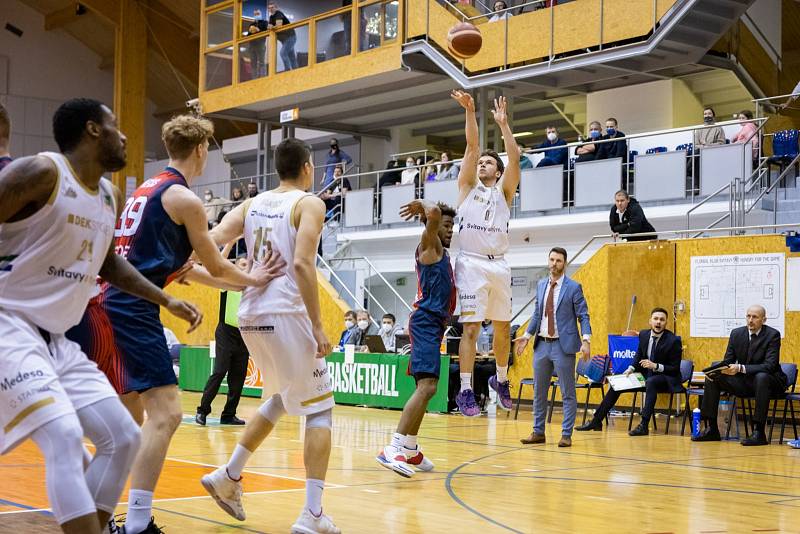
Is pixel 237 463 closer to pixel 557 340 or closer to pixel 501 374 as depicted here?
pixel 501 374

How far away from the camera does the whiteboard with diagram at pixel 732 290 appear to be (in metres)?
13.7

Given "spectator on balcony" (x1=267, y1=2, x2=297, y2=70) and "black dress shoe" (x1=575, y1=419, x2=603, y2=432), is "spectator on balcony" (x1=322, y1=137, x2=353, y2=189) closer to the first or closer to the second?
"spectator on balcony" (x1=267, y1=2, x2=297, y2=70)

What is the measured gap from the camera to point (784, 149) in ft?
51.4

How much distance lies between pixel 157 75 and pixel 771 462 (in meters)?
28.2

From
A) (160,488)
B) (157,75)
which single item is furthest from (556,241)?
(157,75)

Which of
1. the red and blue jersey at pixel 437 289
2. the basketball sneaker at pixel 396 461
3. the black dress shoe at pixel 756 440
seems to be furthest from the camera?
the black dress shoe at pixel 756 440

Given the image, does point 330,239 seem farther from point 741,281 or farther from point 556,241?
point 741,281

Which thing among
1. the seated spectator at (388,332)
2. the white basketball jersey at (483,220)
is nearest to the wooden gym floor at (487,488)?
the white basketball jersey at (483,220)

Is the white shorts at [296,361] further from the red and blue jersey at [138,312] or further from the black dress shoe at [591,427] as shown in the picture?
the black dress shoe at [591,427]

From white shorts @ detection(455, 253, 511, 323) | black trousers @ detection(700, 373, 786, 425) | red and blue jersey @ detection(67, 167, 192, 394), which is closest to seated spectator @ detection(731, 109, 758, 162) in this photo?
black trousers @ detection(700, 373, 786, 425)

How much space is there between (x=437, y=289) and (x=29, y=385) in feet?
16.1

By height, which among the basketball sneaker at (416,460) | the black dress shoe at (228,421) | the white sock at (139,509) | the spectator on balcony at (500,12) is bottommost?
the black dress shoe at (228,421)

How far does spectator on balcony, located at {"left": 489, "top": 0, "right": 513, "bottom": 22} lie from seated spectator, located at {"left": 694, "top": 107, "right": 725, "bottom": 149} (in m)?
5.03

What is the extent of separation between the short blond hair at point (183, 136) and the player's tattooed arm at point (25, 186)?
5.06 feet
